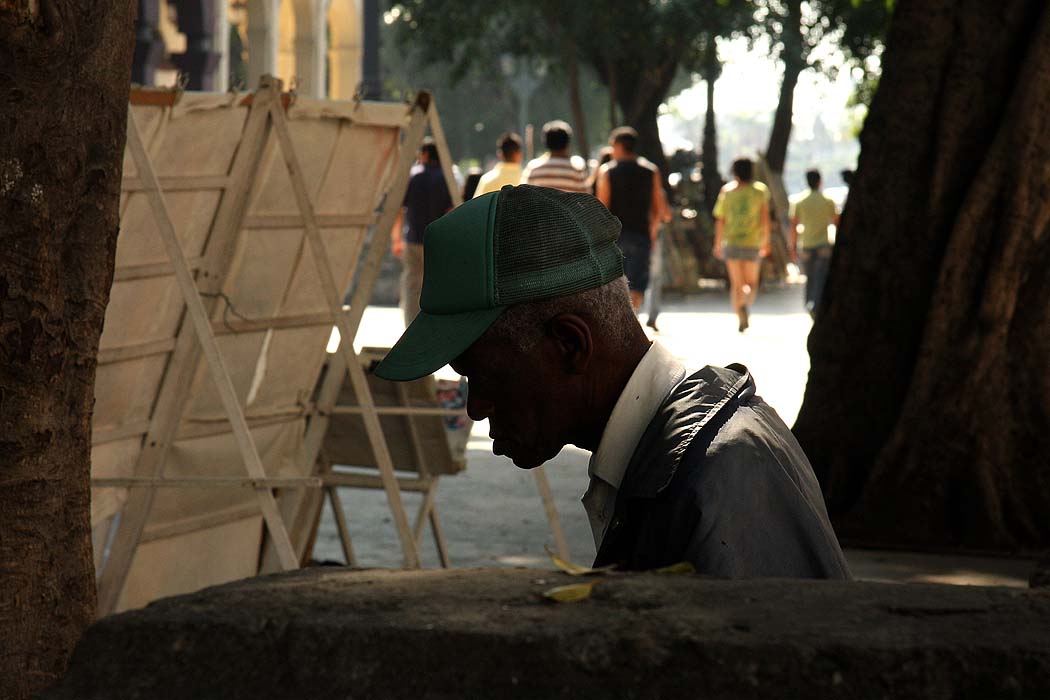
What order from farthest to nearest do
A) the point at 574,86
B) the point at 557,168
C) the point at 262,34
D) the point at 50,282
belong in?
the point at 574,86, the point at 262,34, the point at 557,168, the point at 50,282

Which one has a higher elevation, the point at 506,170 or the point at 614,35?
the point at 614,35

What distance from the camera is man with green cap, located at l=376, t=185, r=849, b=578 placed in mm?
1932

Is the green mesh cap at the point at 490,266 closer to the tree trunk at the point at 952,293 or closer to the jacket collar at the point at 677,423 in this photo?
the jacket collar at the point at 677,423

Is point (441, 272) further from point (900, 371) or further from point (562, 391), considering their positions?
point (900, 371)

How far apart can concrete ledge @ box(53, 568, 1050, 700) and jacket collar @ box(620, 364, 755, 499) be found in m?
0.29

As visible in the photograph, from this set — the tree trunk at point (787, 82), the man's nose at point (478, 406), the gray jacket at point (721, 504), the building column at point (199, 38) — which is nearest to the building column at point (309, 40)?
the building column at point (199, 38)

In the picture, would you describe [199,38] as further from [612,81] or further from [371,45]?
[612,81]

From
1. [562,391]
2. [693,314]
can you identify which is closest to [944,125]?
[562,391]

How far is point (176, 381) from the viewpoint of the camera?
5164 millimetres

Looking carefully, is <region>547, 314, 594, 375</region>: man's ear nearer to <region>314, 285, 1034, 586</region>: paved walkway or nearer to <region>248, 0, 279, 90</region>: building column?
<region>314, 285, 1034, 586</region>: paved walkway

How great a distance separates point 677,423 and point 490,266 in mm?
306

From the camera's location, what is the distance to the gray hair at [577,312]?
2014mm

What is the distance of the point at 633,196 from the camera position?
13977 mm

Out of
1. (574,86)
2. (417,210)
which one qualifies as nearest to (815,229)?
(417,210)
